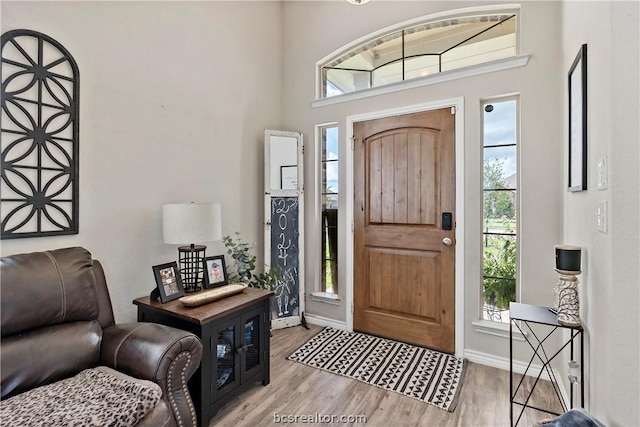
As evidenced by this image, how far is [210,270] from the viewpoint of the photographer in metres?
2.23

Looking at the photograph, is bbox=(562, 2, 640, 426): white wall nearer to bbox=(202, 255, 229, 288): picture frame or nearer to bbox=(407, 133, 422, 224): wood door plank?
bbox=(407, 133, 422, 224): wood door plank

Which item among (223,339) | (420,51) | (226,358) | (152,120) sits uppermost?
(420,51)

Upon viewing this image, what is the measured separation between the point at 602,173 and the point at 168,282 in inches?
89.4

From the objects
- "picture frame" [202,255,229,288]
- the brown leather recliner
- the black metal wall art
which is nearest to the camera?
the brown leather recliner

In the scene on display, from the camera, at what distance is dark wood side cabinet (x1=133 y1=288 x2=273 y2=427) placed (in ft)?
5.59

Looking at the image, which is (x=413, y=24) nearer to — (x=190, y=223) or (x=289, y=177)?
(x=289, y=177)

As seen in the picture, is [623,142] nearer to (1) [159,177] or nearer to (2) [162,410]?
(2) [162,410]

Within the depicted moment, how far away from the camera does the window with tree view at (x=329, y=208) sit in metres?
3.17

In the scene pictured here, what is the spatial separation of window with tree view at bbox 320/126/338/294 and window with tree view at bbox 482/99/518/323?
1.33 m

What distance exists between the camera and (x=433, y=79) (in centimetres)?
257

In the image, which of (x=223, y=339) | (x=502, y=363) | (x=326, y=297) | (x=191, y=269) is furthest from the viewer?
(x=326, y=297)

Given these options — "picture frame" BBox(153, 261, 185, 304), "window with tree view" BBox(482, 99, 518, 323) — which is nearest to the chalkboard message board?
"picture frame" BBox(153, 261, 185, 304)

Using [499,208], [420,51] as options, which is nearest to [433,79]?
[420,51]

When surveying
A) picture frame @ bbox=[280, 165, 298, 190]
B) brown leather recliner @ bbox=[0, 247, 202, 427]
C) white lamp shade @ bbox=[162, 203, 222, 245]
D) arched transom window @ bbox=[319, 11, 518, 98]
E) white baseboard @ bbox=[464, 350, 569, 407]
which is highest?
arched transom window @ bbox=[319, 11, 518, 98]
